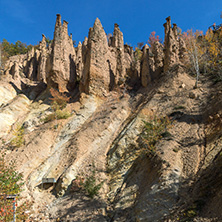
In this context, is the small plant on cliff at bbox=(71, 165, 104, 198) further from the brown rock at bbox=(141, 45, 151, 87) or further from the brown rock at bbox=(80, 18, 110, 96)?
the brown rock at bbox=(141, 45, 151, 87)

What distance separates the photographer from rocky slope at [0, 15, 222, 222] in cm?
866

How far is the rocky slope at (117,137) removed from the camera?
8.66 meters

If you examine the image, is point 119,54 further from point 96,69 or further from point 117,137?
point 117,137

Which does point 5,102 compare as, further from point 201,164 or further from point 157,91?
point 201,164

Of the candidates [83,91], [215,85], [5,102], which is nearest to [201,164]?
[215,85]

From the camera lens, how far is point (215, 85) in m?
17.7

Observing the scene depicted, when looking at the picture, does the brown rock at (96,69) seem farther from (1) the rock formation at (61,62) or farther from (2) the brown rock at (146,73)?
(2) the brown rock at (146,73)

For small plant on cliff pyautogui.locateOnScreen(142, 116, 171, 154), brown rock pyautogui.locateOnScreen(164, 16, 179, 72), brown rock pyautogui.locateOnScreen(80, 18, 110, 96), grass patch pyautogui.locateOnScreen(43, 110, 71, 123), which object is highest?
brown rock pyautogui.locateOnScreen(164, 16, 179, 72)

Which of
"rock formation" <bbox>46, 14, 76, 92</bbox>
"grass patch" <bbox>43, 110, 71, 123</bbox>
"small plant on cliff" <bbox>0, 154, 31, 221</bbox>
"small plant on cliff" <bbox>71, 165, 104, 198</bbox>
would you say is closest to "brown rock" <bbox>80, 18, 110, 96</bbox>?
"rock formation" <bbox>46, 14, 76, 92</bbox>

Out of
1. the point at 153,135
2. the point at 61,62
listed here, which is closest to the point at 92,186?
the point at 153,135

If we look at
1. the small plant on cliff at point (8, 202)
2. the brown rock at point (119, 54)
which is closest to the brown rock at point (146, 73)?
the brown rock at point (119, 54)

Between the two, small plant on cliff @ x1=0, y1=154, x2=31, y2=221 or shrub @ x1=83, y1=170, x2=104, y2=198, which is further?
shrub @ x1=83, y1=170, x2=104, y2=198

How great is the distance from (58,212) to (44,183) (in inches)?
126

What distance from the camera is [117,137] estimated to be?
16.3 meters
